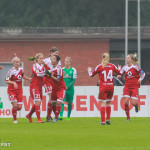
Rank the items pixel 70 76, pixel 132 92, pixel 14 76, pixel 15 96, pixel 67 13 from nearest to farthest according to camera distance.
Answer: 1. pixel 14 76
2. pixel 15 96
3. pixel 132 92
4. pixel 70 76
5. pixel 67 13

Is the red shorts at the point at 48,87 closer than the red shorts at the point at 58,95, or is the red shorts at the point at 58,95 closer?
the red shorts at the point at 58,95

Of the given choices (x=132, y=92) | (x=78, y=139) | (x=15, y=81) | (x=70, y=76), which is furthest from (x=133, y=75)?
(x=78, y=139)

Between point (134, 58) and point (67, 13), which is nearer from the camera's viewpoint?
point (134, 58)

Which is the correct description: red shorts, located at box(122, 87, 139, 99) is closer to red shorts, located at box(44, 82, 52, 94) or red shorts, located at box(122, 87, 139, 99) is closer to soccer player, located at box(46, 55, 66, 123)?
soccer player, located at box(46, 55, 66, 123)

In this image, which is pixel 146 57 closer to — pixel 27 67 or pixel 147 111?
pixel 27 67

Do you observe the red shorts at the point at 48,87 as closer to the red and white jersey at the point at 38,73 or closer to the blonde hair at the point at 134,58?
the red and white jersey at the point at 38,73

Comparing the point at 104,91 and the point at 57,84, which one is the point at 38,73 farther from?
the point at 104,91

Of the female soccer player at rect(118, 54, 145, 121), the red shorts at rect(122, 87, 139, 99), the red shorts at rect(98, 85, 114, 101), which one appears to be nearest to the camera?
the red shorts at rect(98, 85, 114, 101)

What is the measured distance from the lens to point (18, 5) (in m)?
65.1

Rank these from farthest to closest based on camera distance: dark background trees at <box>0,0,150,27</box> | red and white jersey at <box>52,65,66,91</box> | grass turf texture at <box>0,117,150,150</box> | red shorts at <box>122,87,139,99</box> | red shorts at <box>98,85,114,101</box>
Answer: dark background trees at <box>0,0,150,27</box> < red shorts at <box>122,87,139,99</box> < red and white jersey at <box>52,65,66,91</box> < red shorts at <box>98,85,114,101</box> < grass turf texture at <box>0,117,150,150</box>

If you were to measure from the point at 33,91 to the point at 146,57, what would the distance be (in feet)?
101

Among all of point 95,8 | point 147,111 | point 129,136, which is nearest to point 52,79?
point 129,136

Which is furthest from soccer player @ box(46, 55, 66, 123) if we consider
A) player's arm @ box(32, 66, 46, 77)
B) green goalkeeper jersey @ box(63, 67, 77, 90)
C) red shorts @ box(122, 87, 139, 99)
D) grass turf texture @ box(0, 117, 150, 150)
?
grass turf texture @ box(0, 117, 150, 150)

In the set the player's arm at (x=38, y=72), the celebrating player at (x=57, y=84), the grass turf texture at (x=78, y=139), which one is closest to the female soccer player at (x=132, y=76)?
the celebrating player at (x=57, y=84)
